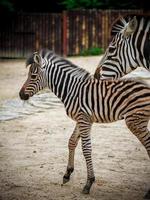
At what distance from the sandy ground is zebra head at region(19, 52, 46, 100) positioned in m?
1.17

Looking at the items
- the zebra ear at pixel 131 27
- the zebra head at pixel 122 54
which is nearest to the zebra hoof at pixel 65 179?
the zebra head at pixel 122 54

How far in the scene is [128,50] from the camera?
6648mm

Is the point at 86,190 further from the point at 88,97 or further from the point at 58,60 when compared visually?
the point at 58,60

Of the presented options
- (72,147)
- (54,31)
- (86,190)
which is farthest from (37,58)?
(54,31)

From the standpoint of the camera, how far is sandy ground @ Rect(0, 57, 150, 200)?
19.7ft

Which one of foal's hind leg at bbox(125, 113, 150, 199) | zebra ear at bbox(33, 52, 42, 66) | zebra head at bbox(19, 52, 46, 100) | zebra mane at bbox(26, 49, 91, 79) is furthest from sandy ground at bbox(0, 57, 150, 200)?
zebra ear at bbox(33, 52, 42, 66)

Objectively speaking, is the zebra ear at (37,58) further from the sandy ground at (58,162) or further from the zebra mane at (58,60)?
the sandy ground at (58,162)

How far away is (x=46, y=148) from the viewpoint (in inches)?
318

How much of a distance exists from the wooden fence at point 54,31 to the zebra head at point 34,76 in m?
17.0

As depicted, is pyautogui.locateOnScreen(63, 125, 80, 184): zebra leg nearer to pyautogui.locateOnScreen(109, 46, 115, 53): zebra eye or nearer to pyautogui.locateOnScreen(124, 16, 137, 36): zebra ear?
pyautogui.locateOnScreen(109, 46, 115, 53): zebra eye

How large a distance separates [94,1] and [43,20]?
4.30 metres

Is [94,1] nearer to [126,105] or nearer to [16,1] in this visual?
[16,1]

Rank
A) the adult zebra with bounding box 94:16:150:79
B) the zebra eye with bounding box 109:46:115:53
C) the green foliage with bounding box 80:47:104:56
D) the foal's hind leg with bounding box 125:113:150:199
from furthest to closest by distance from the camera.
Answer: the green foliage with bounding box 80:47:104:56, the zebra eye with bounding box 109:46:115:53, the adult zebra with bounding box 94:16:150:79, the foal's hind leg with bounding box 125:113:150:199

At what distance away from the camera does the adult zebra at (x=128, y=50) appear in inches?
260
